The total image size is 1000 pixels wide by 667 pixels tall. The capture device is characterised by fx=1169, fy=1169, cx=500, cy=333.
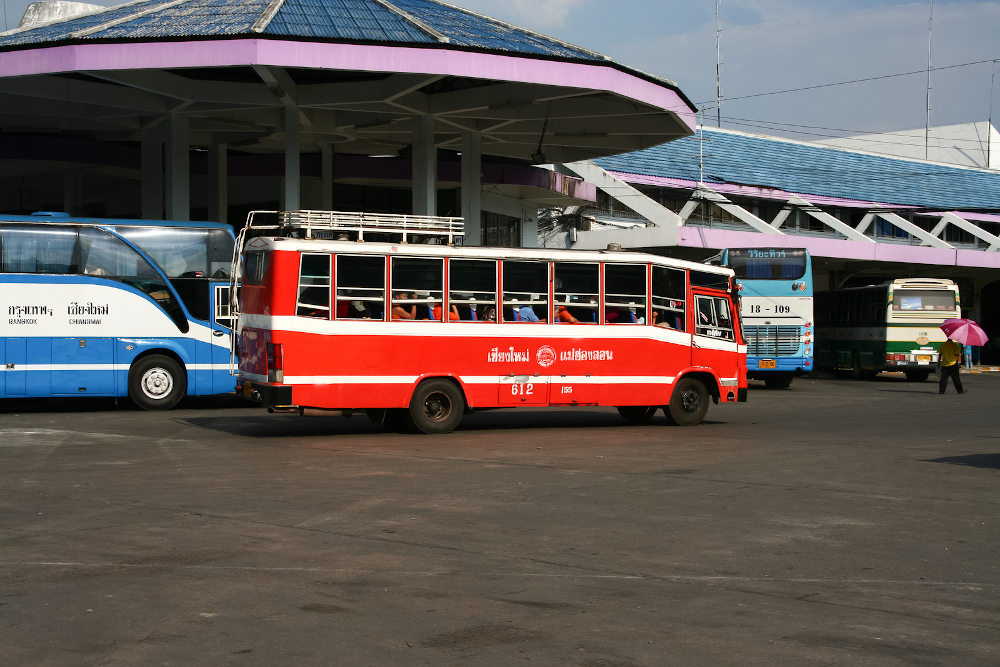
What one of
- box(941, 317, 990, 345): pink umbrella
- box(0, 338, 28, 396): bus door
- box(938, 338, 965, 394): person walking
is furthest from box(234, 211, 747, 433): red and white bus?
box(938, 338, 965, 394): person walking

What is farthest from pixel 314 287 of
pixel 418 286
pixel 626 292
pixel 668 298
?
pixel 668 298

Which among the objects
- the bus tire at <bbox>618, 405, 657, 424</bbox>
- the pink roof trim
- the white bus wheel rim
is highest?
the pink roof trim

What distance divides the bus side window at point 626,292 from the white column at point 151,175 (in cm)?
1906

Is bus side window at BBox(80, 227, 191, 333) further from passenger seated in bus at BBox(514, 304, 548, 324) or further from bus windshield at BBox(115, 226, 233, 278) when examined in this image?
passenger seated in bus at BBox(514, 304, 548, 324)

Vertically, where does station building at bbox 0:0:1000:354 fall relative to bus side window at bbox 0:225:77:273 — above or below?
above

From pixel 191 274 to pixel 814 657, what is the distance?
18.0m

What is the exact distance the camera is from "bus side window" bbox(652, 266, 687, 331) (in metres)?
18.5

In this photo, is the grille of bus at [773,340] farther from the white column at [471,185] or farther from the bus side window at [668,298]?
the bus side window at [668,298]

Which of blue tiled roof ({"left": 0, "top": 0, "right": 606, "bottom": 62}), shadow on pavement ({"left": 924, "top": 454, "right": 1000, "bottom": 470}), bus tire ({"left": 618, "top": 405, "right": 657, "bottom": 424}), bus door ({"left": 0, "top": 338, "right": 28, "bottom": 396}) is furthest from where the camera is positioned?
blue tiled roof ({"left": 0, "top": 0, "right": 606, "bottom": 62})

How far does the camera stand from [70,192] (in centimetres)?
4028

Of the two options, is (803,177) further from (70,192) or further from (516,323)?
(516,323)

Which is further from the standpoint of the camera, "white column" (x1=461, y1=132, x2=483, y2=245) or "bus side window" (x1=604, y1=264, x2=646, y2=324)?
"white column" (x1=461, y1=132, x2=483, y2=245)

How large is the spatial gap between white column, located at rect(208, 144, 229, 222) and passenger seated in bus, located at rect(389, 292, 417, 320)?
20000 mm

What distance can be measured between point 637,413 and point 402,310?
488cm
